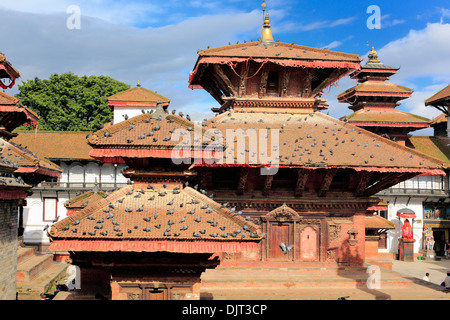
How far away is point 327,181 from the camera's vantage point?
14836mm

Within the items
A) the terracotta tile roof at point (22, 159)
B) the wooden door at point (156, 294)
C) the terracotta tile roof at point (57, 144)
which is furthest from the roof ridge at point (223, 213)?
the terracotta tile roof at point (57, 144)

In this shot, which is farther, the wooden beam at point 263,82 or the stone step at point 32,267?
the stone step at point 32,267

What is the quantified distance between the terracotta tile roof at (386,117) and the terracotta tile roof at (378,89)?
1.73m

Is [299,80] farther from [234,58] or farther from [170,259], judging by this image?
[170,259]

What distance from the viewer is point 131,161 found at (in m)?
9.54

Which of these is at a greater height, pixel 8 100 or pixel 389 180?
pixel 8 100

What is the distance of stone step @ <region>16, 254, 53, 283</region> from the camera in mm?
22656

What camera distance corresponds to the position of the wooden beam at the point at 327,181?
1452 cm

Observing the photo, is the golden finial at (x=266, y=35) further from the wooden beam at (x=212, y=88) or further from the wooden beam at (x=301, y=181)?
the wooden beam at (x=301, y=181)

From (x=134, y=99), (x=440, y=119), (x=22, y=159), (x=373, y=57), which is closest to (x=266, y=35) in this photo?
(x=22, y=159)

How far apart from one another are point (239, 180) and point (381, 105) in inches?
1242

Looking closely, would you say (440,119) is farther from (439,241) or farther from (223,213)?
(223,213)
